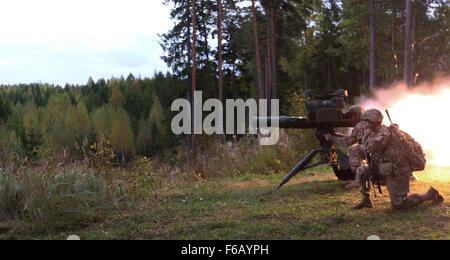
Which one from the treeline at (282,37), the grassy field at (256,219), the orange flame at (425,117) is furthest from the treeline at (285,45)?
the grassy field at (256,219)

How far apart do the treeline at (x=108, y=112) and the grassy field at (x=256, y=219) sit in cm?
2449

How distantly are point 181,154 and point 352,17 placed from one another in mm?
23376

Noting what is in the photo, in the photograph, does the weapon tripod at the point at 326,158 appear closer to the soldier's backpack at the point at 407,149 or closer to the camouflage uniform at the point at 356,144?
the camouflage uniform at the point at 356,144

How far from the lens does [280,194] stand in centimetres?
694

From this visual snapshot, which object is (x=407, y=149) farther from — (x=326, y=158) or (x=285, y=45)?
(x=285, y=45)

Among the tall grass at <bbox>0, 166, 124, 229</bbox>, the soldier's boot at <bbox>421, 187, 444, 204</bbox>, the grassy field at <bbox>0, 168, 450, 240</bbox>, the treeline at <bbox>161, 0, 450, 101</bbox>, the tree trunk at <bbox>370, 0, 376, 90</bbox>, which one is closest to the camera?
the grassy field at <bbox>0, 168, 450, 240</bbox>

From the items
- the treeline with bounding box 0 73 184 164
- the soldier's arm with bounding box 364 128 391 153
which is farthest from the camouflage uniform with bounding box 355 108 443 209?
the treeline with bounding box 0 73 184 164

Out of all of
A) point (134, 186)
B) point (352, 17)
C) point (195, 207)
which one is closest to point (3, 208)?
point (134, 186)

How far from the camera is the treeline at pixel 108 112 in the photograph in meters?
37.6

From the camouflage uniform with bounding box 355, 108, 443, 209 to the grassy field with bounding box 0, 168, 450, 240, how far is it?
16cm

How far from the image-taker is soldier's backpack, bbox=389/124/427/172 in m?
5.49

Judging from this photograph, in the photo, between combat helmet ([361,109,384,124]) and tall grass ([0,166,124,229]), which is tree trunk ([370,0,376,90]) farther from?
tall grass ([0,166,124,229])

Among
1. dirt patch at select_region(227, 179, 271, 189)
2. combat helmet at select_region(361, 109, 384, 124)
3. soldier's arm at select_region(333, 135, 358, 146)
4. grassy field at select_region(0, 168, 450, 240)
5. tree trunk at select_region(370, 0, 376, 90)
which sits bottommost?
dirt patch at select_region(227, 179, 271, 189)
